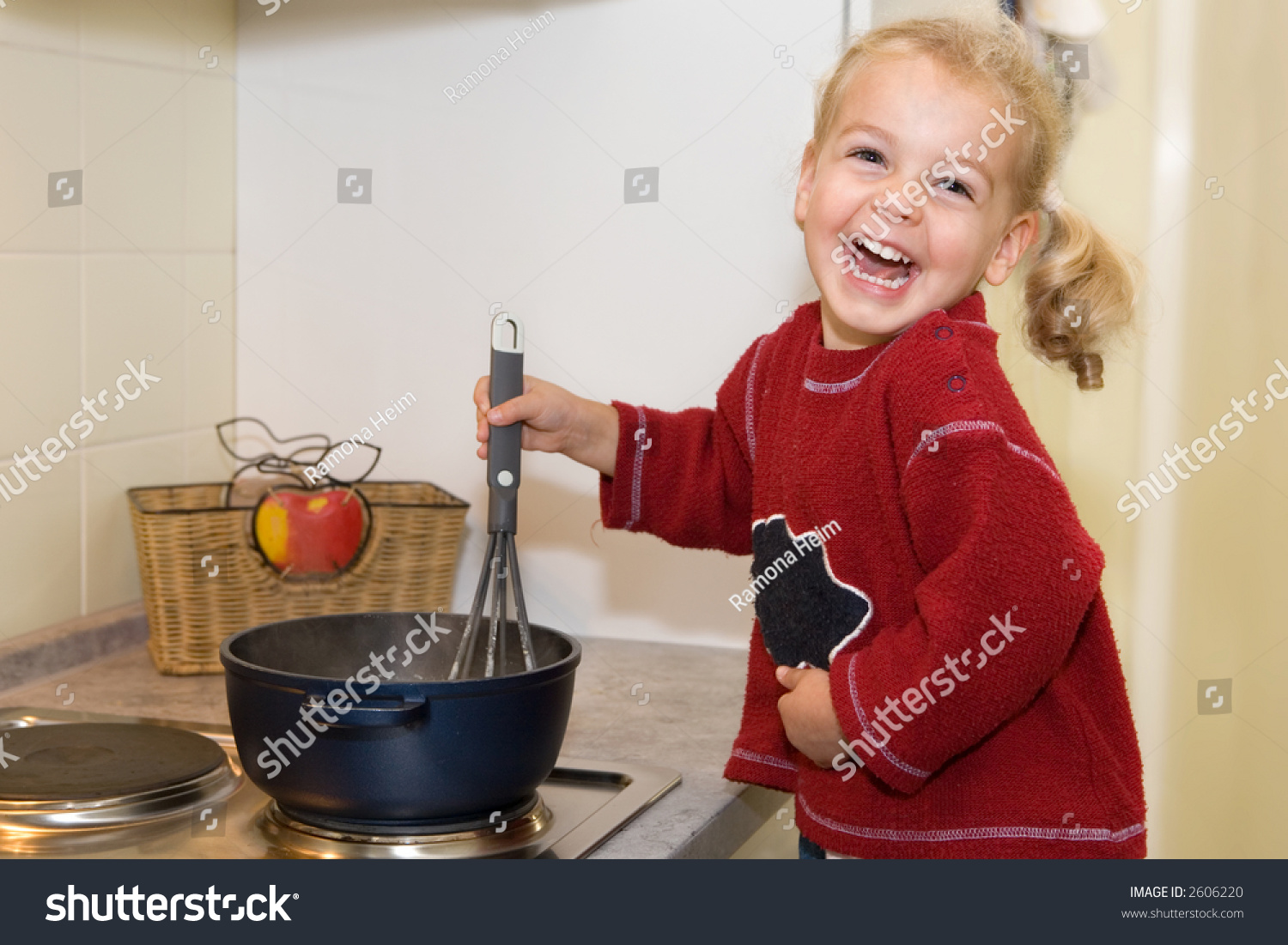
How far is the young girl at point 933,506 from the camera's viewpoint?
68 centimetres

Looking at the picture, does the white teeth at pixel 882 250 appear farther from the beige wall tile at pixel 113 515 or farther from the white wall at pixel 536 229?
the beige wall tile at pixel 113 515

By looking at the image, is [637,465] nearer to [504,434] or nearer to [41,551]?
[504,434]

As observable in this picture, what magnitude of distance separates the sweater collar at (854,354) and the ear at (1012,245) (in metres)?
0.02

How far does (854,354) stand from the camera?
0.81 m

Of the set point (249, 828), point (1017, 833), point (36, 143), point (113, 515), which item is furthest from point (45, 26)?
point (1017, 833)

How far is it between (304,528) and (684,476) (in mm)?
334

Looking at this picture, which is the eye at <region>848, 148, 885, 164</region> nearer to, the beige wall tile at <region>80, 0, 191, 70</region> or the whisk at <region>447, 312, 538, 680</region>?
the whisk at <region>447, 312, 538, 680</region>

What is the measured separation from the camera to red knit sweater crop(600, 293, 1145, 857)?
676 mm

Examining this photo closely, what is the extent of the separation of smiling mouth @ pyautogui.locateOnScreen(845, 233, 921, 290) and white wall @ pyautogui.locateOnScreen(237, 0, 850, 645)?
349 mm

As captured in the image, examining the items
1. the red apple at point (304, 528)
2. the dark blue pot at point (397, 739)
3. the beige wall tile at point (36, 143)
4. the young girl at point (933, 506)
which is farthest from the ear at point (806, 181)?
the beige wall tile at point (36, 143)

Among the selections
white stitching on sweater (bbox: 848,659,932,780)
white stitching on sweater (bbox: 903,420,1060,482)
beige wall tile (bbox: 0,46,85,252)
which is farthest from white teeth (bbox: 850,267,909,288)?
beige wall tile (bbox: 0,46,85,252)

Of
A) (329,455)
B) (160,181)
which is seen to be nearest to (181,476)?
(329,455)

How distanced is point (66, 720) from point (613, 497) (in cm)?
41

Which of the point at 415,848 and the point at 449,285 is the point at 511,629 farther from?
the point at 449,285
